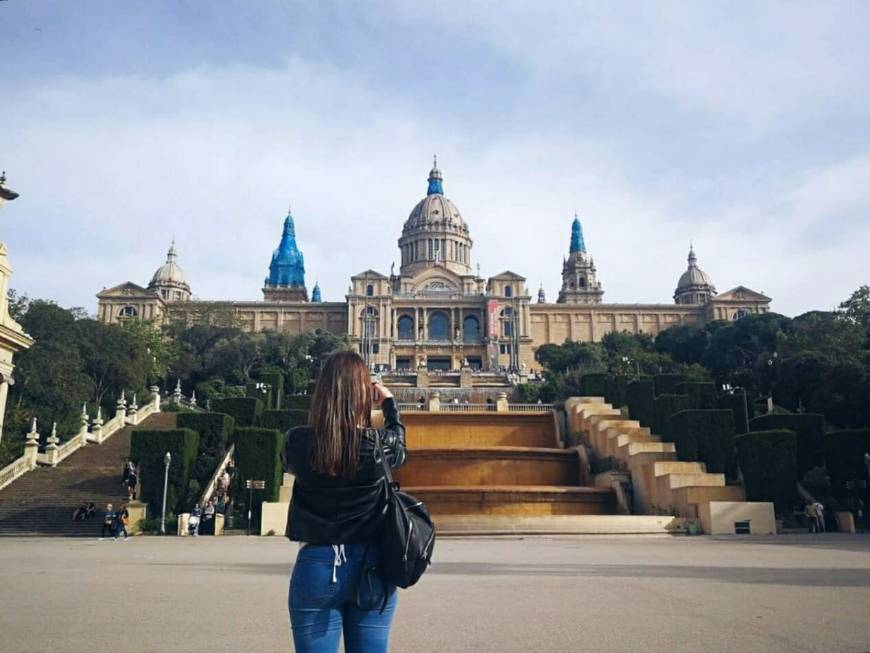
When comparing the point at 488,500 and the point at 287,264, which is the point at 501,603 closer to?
the point at 488,500

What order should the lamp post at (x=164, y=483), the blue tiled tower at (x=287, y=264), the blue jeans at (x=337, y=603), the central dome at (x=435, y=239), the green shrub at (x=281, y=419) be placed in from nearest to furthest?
the blue jeans at (x=337, y=603)
the lamp post at (x=164, y=483)
the green shrub at (x=281, y=419)
the central dome at (x=435, y=239)
the blue tiled tower at (x=287, y=264)

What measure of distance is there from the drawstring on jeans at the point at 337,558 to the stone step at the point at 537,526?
15.8m

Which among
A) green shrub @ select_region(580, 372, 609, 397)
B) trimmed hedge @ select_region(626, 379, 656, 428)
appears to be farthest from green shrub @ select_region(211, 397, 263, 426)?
green shrub @ select_region(580, 372, 609, 397)

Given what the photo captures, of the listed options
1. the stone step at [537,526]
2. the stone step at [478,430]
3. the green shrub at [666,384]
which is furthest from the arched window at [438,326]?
the stone step at [537,526]

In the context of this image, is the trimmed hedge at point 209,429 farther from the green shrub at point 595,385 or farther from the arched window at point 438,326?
the arched window at point 438,326

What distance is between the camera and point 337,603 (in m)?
3.25

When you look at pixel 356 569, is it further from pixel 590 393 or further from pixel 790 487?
pixel 590 393

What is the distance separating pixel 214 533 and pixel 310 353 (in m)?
53.3

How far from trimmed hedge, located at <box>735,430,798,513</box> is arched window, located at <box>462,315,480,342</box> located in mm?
75032

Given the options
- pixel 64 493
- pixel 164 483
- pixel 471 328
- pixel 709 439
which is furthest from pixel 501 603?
pixel 471 328

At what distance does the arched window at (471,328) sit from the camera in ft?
323

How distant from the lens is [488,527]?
61.7 feet

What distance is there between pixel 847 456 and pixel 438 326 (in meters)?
75.5

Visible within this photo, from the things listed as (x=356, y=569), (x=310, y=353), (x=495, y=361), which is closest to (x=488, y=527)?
(x=356, y=569)
